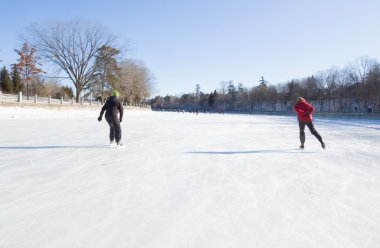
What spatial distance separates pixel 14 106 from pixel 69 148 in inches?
622

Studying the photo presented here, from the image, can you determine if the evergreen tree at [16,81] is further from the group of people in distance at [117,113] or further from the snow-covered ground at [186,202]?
the snow-covered ground at [186,202]

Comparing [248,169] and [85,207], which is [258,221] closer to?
[85,207]

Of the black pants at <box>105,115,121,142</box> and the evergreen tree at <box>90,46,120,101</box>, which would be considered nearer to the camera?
the black pants at <box>105,115,121,142</box>

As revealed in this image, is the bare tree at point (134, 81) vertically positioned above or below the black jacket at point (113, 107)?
above

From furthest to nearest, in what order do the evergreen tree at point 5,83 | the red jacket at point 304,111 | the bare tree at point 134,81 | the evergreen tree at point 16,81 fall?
the evergreen tree at point 16,81
the evergreen tree at point 5,83
the bare tree at point 134,81
the red jacket at point 304,111

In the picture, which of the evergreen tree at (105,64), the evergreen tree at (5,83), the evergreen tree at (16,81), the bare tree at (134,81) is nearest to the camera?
the evergreen tree at (105,64)

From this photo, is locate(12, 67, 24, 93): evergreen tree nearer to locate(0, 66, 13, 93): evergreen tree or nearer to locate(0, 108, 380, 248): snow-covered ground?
locate(0, 66, 13, 93): evergreen tree

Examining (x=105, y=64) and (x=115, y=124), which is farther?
(x=105, y=64)

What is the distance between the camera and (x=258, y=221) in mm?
2393

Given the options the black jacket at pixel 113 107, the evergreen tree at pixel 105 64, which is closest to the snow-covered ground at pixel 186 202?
the black jacket at pixel 113 107

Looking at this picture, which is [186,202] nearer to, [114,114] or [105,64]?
[114,114]

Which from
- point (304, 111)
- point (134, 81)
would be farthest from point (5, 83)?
point (304, 111)

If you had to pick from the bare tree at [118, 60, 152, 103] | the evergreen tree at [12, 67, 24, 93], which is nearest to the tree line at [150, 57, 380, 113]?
the bare tree at [118, 60, 152, 103]

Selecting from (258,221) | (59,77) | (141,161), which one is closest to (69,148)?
(141,161)
